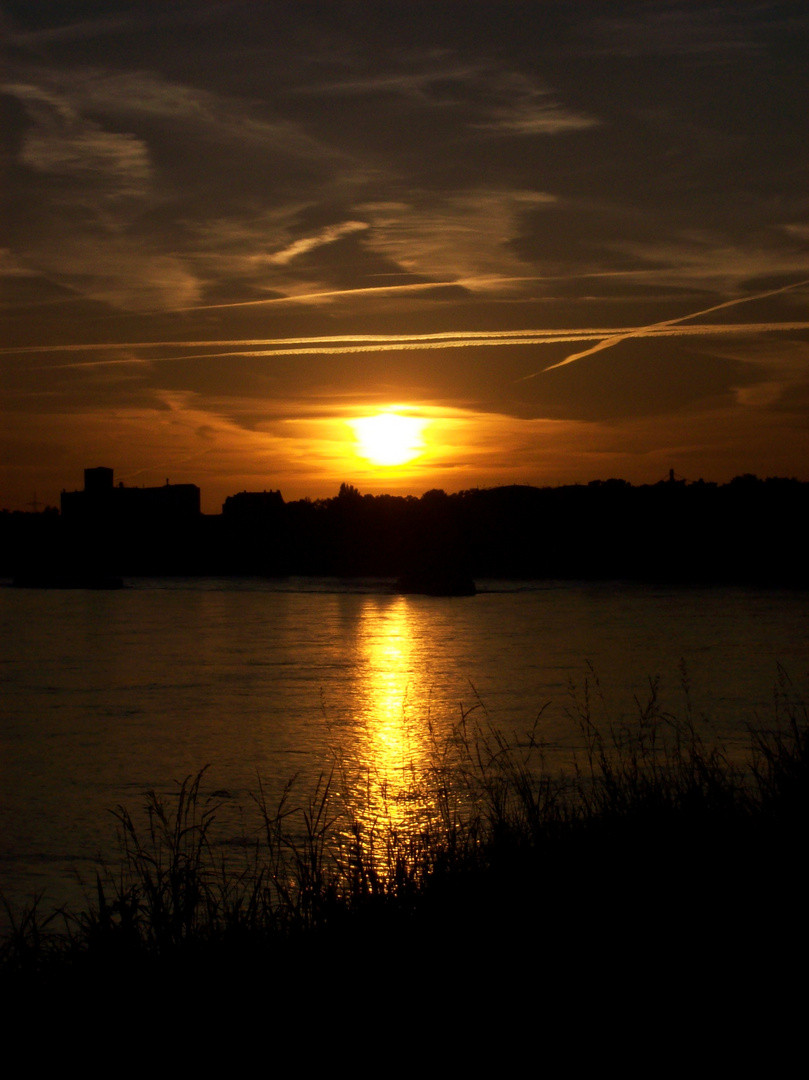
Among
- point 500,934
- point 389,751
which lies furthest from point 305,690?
point 500,934

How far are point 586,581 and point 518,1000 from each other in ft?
384

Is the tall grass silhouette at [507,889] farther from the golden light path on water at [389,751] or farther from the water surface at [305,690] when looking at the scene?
the water surface at [305,690]

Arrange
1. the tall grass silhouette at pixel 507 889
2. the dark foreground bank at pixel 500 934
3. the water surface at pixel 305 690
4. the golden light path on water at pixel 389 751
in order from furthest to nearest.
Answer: the water surface at pixel 305 690, the golden light path on water at pixel 389 751, the tall grass silhouette at pixel 507 889, the dark foreground bank at pixel 500 934

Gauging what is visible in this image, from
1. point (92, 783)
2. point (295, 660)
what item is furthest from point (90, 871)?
point (295, 660)

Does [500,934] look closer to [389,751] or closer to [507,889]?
[507,889]

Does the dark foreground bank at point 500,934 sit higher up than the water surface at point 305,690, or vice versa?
the dark foreground bank at point 500,934

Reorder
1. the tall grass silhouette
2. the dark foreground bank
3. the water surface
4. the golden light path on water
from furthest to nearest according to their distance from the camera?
the water surface, the golden light path on water, the tall grass silhouette, the dark foreground bank

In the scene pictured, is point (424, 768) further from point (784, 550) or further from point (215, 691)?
point (784, 550)

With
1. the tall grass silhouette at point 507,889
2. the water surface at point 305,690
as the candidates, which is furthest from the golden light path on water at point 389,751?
the tall grass silhouette at point 507,889

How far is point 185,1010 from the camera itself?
5926 millimetres

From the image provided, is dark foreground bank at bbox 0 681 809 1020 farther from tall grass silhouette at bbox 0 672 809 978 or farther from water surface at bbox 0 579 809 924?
water surface at bbox 0 579 809 924

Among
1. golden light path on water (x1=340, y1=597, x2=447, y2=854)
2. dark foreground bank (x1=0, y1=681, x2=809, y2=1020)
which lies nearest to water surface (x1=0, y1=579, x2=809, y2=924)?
golden light path on water (x1=340, y1=597, x2=447, y2=854)

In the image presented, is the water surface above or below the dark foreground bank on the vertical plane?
below

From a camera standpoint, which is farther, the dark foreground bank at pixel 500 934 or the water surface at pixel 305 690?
the water surface at pixel 305 690
